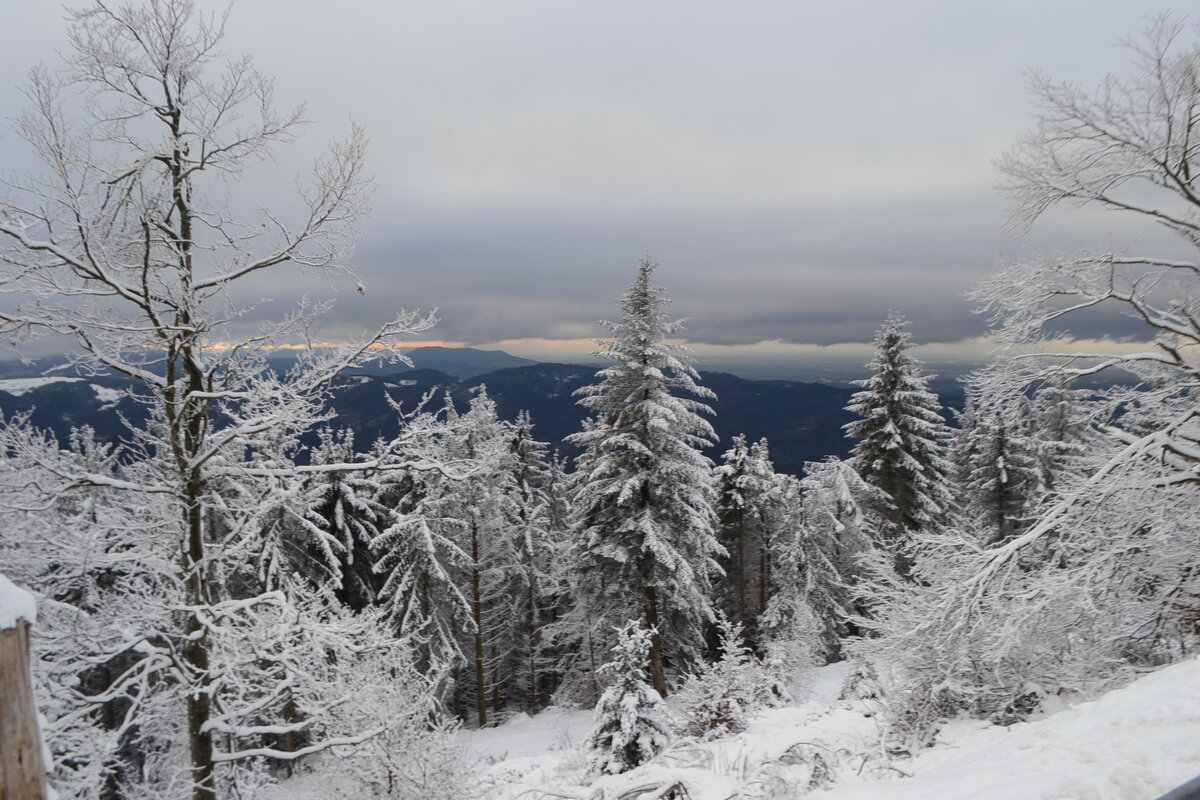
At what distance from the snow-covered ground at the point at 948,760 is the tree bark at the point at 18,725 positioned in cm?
529

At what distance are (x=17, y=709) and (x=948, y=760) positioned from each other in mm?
7364

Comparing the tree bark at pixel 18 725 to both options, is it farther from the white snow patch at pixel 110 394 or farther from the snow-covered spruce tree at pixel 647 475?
the snow-covered spruce tree at pixel 647 475

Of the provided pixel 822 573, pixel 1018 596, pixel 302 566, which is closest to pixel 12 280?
pixel 1018 596

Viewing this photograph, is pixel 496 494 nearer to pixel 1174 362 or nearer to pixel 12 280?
pixel 12 280

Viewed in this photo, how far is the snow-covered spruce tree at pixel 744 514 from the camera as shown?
2661 centimetres

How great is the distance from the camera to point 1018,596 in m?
8.30

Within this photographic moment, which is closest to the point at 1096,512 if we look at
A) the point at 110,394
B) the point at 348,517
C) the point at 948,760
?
the point at 948,760

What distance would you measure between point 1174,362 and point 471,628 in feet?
67.4

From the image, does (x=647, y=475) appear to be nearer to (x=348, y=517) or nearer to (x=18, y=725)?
(x=348, y=517)

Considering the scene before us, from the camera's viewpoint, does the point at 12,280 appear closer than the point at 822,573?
Yes

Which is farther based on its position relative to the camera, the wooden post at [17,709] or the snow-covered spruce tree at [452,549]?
the snow-covered spruce tree at [452,549]

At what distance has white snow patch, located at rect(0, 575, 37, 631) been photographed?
1624 millimetres

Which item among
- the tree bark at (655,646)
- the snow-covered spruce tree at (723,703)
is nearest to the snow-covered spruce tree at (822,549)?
the tree bark at (655,646)

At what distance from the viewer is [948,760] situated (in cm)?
578
